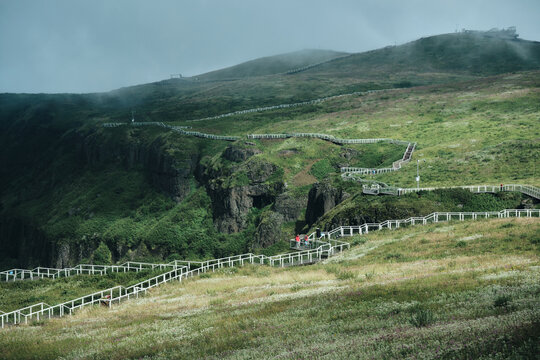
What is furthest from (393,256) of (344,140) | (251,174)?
(344,140)

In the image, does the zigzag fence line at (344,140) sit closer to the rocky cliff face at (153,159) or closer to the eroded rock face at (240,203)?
the rocky cliff face at (153,159)

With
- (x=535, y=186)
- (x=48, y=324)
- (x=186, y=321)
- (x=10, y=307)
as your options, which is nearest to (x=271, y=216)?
(x=535, y=186)

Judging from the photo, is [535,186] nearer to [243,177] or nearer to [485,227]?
[485,227]

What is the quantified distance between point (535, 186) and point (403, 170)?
21.2 m

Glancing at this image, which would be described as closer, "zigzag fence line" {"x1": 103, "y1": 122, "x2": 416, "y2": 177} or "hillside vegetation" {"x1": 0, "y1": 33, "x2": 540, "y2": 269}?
"hillside vegetation" {"x1": 0, "y1": 33, "x2": 540, "y2": 269}

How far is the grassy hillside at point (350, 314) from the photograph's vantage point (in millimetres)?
12773

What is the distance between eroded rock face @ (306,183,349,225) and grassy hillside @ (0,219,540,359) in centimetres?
2954

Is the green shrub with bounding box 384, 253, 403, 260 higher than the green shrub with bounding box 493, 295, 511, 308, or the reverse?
the green shrub with bounding box 493, 295, 511, 308

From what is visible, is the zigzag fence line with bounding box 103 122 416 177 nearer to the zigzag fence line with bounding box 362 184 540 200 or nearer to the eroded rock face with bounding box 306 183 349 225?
the eroded rock face with bounding box 306 183 349 225

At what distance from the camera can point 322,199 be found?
66.5 m

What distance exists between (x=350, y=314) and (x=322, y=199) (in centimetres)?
4887

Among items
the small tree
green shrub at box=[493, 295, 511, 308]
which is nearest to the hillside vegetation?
the small tree

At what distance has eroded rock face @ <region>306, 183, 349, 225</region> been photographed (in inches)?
2569

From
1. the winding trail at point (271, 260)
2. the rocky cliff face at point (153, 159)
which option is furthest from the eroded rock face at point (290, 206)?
the rocky cliff face at point (153, 159)
